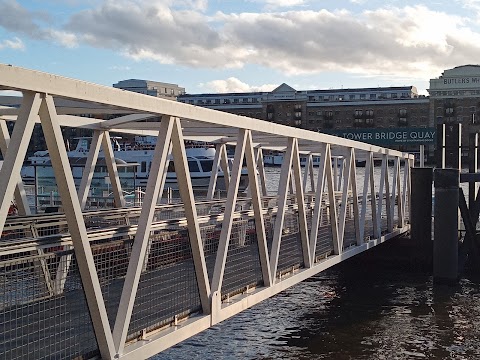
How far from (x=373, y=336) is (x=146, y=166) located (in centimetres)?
2923

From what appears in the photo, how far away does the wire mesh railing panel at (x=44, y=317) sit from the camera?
643cm

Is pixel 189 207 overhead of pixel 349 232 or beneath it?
overhead

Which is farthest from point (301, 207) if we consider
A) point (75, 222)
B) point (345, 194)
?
point (75, 222)

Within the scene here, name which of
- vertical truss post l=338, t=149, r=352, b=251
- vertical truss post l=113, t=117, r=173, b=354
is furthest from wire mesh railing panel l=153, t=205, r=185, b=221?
vertical truss post l=113, t=117, r=173, b=354

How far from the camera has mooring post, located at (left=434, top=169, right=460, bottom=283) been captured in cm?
1791

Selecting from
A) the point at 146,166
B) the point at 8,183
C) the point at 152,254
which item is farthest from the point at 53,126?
the point at 146,166

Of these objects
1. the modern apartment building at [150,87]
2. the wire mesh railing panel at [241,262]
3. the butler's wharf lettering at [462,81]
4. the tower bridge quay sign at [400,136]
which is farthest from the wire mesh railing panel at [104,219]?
the modern apartment building at [150,87]

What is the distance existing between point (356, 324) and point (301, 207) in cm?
491

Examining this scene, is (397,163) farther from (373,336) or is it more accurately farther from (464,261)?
(373,336)

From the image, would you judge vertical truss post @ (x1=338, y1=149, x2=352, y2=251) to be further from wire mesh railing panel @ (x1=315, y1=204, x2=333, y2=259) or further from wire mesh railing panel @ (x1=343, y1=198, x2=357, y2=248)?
wire mesh railing panel @ (x1=343, y1=198, x2=357, y2=248)

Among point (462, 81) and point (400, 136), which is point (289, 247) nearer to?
point (400, 136)

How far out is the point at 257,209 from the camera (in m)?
9.70

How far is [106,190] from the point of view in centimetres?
2370

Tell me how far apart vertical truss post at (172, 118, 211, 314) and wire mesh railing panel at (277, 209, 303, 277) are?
2949 mm
